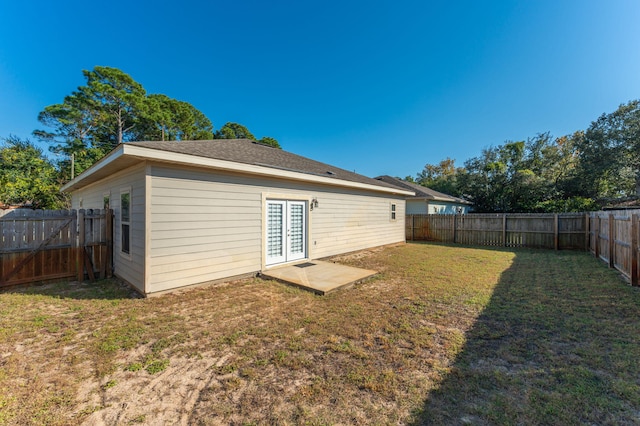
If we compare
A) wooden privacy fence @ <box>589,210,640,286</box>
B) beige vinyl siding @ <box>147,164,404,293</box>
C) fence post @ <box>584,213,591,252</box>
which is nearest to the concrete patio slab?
beige vinyl siding @ <box>147,164,404,293</box>

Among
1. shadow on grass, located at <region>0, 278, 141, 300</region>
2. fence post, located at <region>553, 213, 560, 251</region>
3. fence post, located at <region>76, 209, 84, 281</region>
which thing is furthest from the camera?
fence post, located at <region>553, 213, 560, 251</region>

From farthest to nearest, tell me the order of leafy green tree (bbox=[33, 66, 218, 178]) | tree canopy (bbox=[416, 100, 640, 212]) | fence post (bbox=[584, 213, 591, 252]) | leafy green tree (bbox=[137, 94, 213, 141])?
leafy green tree (bbox=[137, 94, 213, 141]) < leafy green tree (bbox=[33, 66, 218, 178]) < tree canopy (bbox=[416, 100, 640, 212]) < fence post (bbox=[584, 213, 591, 252])

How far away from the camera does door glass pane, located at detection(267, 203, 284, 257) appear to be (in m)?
6.64

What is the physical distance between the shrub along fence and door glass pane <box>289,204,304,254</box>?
Result: 7446 mm

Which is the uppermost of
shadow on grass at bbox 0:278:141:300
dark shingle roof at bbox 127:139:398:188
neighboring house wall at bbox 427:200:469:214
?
dark shingle roof at bbox 127:139:398:188

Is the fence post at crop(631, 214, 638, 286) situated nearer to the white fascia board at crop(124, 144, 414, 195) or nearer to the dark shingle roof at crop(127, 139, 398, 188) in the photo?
the white fascia board at crop(124, 144, 414, 195)

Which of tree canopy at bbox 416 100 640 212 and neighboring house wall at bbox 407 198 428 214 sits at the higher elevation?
tree canopy at bbox 416 100 640 212

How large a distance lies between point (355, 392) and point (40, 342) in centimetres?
383

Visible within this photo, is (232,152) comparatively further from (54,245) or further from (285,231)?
(54,245)

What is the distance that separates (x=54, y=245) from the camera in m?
5.58

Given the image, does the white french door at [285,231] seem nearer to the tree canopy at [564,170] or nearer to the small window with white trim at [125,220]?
the small window with white trim at [125,220]

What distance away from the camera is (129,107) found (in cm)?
2208

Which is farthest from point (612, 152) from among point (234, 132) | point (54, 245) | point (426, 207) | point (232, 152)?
point (234, 132)

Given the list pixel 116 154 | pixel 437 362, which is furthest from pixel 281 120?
pixel 437 362
